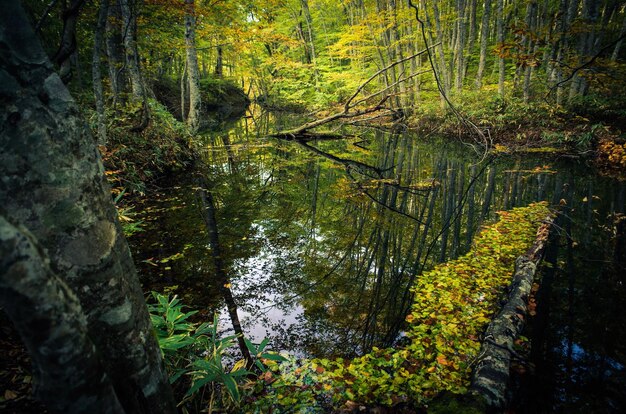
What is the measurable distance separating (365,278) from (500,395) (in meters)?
2.39

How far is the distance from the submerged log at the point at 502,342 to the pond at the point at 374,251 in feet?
1.14

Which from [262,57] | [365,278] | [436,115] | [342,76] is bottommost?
[365,278]

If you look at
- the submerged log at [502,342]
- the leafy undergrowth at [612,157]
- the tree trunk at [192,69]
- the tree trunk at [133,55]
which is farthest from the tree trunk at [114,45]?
the leafy undergrowth at [612,157]

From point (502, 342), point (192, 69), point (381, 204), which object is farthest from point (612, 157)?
point (192, 69)

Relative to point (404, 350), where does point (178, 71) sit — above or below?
above

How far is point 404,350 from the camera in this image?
3.06 m

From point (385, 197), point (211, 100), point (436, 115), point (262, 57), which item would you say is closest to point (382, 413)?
point (385, 197)

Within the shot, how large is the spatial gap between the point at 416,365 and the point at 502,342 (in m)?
0.78

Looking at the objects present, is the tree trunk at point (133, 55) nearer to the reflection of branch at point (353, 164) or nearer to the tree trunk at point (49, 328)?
the reflection of branch at point (353, 164)

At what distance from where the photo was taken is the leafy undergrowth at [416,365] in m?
2.47

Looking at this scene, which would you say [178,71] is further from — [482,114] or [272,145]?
[482,114]

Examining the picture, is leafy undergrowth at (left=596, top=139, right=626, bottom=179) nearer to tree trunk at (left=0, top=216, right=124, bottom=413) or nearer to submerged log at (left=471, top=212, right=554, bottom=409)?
submerged log at (left=471, top=212, right=554, bottom=409)

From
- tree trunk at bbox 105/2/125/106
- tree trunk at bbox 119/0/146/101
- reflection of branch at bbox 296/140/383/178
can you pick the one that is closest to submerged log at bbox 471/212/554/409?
reflection of branch at bbox 296/140/383/178

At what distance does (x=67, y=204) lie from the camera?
98cm
